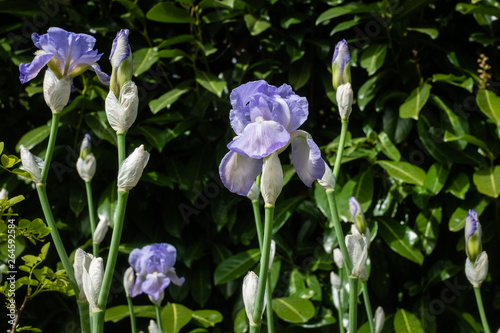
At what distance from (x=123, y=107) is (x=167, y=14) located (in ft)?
3.95

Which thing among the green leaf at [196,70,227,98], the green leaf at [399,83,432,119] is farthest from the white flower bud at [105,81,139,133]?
the green leaf at [399,83,432,119]

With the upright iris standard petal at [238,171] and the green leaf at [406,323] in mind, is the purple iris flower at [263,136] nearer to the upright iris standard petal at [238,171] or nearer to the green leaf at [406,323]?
the upright iris standard petal at [238,171]

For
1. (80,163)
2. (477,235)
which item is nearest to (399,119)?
(477,235)

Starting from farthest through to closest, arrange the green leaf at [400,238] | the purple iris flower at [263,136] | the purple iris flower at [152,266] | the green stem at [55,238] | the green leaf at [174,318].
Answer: the green leaf at [400,238] → the green leaf at [174,318] → the purple iris flower at [152,266] → the green stem at [55,238] → the purple iris flower at [263,136]

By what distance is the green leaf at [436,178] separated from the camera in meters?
1.78

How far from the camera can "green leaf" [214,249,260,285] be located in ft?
5.96

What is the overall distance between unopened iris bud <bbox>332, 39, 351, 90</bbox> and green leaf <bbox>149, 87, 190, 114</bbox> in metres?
0.97

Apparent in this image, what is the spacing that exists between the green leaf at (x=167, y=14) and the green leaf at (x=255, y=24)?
210mm

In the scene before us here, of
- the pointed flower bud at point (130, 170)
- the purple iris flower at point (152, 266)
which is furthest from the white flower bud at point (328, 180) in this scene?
the purple iris flower at point (152, 266)

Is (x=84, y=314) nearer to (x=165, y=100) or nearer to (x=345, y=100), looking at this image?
(x=345, y=100)

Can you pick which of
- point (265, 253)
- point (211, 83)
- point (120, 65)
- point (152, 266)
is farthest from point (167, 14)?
point (265, 253)

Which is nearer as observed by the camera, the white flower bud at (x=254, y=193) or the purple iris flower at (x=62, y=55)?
the purple iris flower at (x=62, y=55)

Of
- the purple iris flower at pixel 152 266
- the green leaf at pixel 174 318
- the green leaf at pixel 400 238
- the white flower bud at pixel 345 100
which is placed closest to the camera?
the white flower bud at pixel 345 100

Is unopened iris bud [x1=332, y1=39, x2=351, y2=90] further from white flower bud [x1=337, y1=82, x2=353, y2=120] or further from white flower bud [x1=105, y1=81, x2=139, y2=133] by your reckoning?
white flower bud [x1=105, y1=81, x2=139, y2=133]
